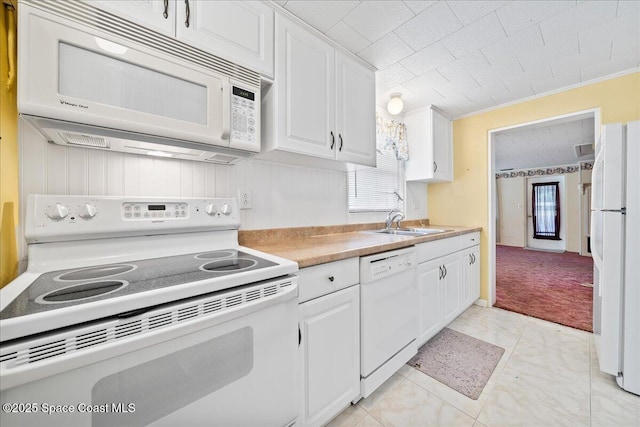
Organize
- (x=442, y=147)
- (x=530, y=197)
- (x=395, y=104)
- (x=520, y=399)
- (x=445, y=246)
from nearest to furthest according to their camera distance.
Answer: (x=520, y=399) → (x=445, y=246) → (x=395, y=104) → (x=442, y=147) → (x=530, y=197)

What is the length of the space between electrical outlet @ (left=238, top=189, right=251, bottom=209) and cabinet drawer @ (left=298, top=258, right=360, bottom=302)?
0.67 metres

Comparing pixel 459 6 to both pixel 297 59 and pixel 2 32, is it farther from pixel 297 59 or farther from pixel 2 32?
pixel 2 32

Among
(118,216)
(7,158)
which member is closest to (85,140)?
(7,158)

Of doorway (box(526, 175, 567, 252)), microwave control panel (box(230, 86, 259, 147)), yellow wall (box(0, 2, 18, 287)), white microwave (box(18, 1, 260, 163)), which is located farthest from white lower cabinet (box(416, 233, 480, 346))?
doorway (box(526, 175, 567, 252))

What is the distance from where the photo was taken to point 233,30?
1149 millimetres

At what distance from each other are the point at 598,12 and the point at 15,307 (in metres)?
2.84

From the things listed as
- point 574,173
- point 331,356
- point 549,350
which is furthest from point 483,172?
point 574,173

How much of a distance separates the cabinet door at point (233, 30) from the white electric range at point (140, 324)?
2.39 ft

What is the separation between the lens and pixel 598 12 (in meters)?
1.39

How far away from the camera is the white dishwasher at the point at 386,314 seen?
1307 mm

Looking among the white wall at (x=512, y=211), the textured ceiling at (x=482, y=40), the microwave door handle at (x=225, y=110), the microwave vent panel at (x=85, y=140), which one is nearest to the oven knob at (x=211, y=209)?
the microwave door handle at (x=225, y=110)

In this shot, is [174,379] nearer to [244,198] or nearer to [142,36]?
[244,198]

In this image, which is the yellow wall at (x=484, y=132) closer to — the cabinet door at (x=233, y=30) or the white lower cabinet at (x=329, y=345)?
the white lower cabinet at (x=329, y=345)

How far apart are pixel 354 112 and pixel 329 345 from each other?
148 cm
